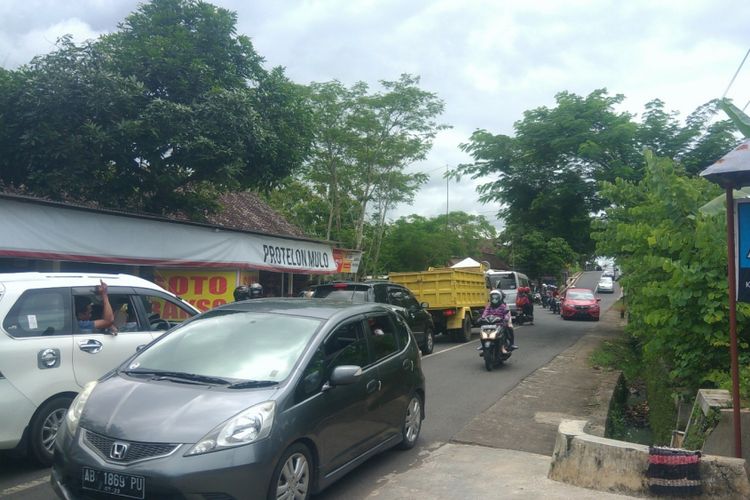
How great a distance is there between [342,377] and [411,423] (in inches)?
81.7

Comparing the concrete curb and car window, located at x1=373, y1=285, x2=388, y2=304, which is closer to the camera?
the concrete curb

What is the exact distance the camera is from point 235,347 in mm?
5023

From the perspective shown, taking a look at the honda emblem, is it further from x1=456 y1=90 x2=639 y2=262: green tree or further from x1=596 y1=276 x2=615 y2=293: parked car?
x1=596 y1=276 x2=615 y2=293: parked car

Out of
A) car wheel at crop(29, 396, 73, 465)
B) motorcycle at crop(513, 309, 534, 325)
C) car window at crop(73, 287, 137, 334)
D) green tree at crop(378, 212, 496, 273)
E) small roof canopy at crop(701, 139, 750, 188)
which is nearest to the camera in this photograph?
small roof canopy at crop(701, 139, 750, 188)

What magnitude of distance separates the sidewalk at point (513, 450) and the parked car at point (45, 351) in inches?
117

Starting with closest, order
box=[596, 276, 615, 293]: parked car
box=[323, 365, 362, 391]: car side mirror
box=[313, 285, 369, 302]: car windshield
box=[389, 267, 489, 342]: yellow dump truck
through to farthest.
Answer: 1. box=[323, 365, 362, 391]: car side mirror
2. box=[313, 285, 369, 302]: car windshield
3. box=[389, 267, 489, 342]: yellow dump truck
4. box=[596, 276, 615, 293]: parked car

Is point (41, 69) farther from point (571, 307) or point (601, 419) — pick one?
point (571, 307)

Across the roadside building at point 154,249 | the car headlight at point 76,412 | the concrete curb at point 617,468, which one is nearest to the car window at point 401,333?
the concrete curb at point 617,468

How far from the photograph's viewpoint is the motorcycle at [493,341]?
1202 centimetres

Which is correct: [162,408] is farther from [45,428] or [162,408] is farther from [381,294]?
[381,294]

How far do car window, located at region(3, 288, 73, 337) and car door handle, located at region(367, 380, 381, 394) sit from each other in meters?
2.90

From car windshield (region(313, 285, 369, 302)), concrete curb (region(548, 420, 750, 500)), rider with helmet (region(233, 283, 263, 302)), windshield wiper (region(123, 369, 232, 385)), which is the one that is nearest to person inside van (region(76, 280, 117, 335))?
windshield wiper (region(123, 369, 232, 385))

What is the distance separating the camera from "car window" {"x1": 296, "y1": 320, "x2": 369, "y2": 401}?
4667 millimetres

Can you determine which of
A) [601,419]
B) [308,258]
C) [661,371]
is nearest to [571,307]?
[308,258]
